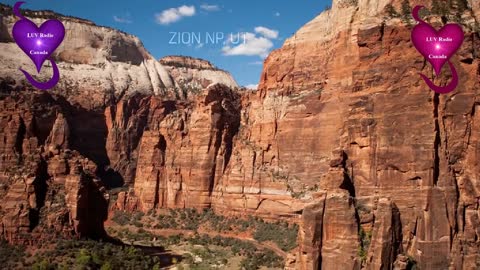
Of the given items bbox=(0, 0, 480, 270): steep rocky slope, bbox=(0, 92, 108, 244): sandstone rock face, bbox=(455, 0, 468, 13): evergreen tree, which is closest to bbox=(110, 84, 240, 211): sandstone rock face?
bbox=(0, 0, 480, 270): steep rocky slope

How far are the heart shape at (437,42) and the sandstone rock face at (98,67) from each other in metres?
77.2

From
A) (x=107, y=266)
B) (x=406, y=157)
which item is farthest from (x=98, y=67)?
(x=406, y=157)

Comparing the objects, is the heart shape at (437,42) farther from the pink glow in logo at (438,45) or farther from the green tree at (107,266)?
the green tree at (107,266)

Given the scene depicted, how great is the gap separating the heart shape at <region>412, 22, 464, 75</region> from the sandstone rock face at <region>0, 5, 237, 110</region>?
3038 inches

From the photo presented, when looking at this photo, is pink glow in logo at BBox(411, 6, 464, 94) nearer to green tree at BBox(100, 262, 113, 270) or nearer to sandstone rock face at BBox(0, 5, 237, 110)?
green tree at BBox(100, 262, 113, 270)

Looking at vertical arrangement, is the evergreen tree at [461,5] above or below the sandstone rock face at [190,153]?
above

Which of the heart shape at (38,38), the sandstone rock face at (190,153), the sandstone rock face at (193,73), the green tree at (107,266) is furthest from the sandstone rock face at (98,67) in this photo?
the green tree at (107,266)

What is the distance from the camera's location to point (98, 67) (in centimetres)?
12825

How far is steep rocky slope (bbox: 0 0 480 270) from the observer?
45375mm

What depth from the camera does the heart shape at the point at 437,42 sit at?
46.7 meters

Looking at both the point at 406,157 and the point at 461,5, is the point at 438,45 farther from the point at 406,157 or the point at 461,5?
the point at 406,157

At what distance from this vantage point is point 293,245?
65.2 m

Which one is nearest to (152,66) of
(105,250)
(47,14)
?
(47,14)

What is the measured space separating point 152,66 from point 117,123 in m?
40.2
